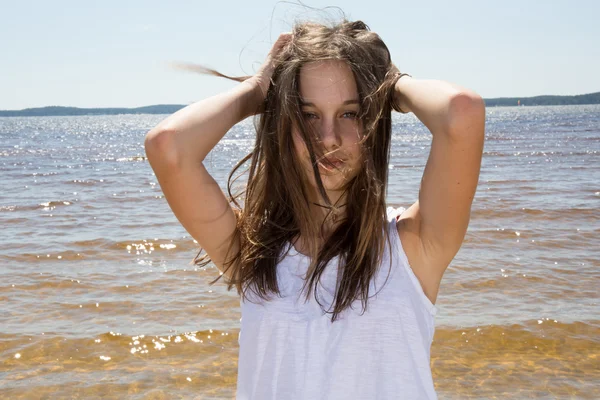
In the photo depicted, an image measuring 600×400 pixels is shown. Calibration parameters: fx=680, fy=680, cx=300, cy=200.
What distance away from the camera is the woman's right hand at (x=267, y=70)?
2357mm

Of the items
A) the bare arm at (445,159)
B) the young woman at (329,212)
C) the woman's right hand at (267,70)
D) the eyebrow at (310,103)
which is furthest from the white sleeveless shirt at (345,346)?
the woman's right hand at (267,70)

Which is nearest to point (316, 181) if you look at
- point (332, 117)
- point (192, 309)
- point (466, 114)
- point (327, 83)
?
point (332, 117)

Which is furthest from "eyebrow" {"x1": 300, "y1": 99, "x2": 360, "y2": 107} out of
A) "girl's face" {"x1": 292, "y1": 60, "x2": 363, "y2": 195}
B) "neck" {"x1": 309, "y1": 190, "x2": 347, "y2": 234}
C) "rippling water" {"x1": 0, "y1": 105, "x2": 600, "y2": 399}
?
"rippling water" {"x1": 0, "y1": 105, "x2": 600, "y2": 399}

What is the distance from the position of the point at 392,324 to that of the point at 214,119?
2.79 feet

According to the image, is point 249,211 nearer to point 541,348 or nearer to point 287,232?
point 287,232

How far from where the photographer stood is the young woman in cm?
196

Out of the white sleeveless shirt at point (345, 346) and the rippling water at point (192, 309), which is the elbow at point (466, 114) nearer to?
the white sleeveless shirt at point (345, 346)

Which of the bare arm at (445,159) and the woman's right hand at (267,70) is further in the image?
the woman's right hand at (267,70)

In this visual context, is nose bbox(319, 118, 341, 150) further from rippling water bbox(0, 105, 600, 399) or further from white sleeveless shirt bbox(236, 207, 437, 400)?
rippling water bbox(0, 105, 600, 399)

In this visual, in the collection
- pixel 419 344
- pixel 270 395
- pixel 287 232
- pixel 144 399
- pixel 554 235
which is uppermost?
Answer: pixel 287 232

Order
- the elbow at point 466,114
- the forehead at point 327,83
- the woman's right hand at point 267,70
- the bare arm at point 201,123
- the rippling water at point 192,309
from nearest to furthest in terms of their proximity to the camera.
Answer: the elbow at point 466,114 < the bare arm at point 201,123 < the forehead at point 327,83 < the woman's right hand at point 267,70 < the rippling water at point 192,309

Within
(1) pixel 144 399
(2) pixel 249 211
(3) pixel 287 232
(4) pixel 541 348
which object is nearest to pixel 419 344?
(3) pixel 287 232

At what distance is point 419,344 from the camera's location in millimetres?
1976

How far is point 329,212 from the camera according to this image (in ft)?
7.47
